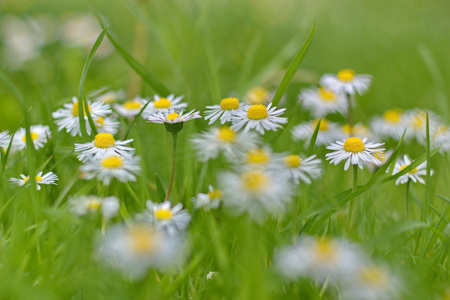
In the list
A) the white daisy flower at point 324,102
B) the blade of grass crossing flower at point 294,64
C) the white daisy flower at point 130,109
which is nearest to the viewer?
the blade of grass crossing flower at point 294,64

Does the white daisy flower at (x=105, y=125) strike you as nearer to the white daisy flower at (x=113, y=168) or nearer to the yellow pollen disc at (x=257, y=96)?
the white daisy flower at (x=113, y=168)

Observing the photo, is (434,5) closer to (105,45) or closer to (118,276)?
(105,45)

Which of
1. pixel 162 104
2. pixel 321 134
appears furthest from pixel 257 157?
pixel 321 134

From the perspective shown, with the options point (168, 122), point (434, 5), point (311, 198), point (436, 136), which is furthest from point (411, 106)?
point (434, 5)

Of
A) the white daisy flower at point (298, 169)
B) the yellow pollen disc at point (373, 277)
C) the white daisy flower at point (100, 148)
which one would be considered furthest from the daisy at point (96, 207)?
the yellow pollen disc at point (373, 277)

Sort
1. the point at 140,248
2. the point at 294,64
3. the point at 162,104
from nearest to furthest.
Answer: the point at 140,248, the point at 294,64, the point at 162,104

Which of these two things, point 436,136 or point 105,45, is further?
point 105,45

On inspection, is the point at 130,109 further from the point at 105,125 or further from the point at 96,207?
the point at 96,207

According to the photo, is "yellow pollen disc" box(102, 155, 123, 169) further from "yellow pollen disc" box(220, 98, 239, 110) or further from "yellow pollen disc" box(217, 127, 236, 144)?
"yellow pollen disc" box(220, 98, 239, 110)
